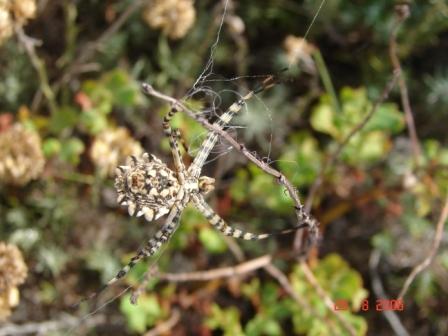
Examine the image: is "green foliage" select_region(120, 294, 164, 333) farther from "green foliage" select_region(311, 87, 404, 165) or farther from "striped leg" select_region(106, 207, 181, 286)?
"green foliage" select_region(311, 87, 404, 165)

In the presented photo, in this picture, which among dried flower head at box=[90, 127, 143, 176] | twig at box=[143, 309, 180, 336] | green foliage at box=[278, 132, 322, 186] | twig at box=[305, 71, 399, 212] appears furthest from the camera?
twig at box=[143, 309, 180, 336]

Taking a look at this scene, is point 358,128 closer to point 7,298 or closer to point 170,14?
point 170,14

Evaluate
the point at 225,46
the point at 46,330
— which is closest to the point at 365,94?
the point at 225,46

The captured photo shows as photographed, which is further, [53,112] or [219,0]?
[219,0]

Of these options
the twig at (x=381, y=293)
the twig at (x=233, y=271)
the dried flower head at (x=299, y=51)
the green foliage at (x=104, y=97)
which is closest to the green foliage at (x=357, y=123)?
the dried flower head at (x=299, y=51)

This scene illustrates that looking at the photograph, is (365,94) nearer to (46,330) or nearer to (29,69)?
(29,69)

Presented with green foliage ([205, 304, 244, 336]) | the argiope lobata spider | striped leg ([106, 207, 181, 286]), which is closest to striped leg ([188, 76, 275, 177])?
the argiope lobata spider

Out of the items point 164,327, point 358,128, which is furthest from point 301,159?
point 164,327
